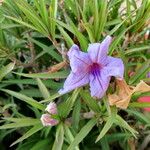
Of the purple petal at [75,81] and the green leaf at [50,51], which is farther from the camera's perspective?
the green leaf at [50,51]

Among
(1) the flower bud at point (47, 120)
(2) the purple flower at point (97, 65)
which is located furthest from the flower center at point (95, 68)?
(1) the flower bud at point (47, 120)

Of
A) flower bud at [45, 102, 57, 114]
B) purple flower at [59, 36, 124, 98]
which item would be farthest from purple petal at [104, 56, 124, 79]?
flower bud at [45, 102, 57, 114]

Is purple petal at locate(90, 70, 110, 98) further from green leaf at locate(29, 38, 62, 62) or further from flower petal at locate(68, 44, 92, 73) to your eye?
green leaf at locate(29, 38, 62, 62)

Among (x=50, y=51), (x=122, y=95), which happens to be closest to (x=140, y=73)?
(x=122, y=95)

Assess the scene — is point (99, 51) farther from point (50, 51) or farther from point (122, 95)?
point (50, 51)

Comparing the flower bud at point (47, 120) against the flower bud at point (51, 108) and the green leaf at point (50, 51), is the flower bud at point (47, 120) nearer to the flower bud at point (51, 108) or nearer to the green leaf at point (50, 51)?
the flower bud at point (51, 108)

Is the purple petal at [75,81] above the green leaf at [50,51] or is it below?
below

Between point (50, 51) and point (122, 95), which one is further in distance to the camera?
point (50, 51)
